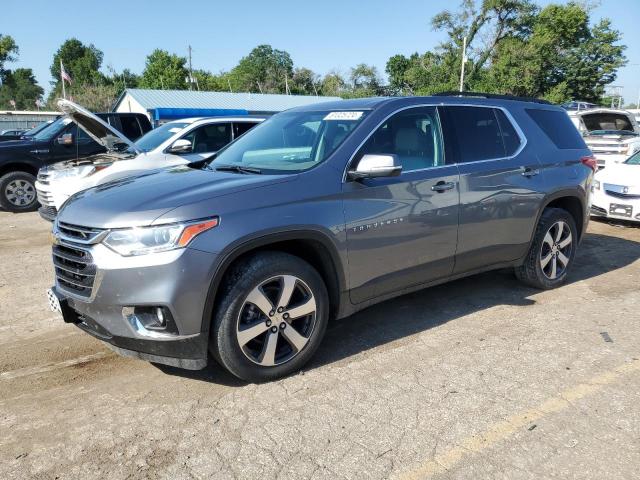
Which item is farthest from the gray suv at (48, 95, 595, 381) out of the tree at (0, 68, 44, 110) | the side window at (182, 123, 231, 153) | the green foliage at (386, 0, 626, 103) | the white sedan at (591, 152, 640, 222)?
the tree at (0, 68, 44, 110)

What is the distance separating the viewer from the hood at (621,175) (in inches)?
315

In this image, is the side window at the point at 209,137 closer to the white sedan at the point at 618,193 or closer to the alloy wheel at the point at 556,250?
the alloy wheel at the point at 556,250

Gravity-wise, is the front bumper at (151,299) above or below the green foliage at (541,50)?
below

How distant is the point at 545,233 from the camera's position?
4.91m

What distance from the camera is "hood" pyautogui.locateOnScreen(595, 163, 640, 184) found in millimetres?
7992

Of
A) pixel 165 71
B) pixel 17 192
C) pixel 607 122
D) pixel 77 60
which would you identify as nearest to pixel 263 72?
pixel 165 71

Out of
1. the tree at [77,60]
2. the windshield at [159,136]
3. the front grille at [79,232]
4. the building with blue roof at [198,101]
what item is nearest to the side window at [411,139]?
the front grille at [79,232]

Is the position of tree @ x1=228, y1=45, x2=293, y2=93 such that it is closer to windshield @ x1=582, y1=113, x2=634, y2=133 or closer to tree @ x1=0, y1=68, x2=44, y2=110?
tree @ x1=0, y1=68, x2=44, y2=110

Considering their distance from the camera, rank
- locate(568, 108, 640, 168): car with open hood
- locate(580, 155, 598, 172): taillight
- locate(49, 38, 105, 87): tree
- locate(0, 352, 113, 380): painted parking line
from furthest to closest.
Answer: locate(49, 38, 105, 87): tree, locate(568, 108, 640, 168): car with open hood, locate(580, 155, 598, 172): taillight, locate(0, 352, 113, 380): painted parking line

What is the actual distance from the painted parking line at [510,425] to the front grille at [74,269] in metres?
2.02

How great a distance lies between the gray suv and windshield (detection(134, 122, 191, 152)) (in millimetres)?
4261

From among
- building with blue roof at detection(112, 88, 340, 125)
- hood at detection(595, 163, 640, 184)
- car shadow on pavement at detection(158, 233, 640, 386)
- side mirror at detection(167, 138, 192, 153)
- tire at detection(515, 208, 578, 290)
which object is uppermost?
building with blue roof at detection(112, 88, 340, 125)

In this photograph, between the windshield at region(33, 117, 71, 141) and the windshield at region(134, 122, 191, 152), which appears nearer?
the windshield at region(134, 122, 191, 152)

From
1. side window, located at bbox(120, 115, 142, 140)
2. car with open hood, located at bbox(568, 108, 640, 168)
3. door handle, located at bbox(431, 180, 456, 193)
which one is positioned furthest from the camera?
car with open hood, located at bbox(568, 108, 640, 168)
